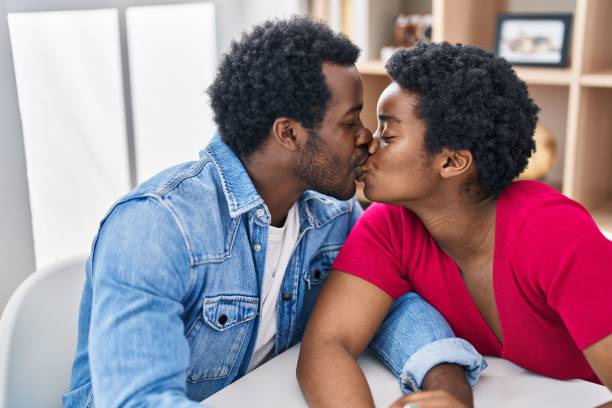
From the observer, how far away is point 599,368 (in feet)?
A: 3.43

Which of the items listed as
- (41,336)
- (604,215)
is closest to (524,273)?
(41,336)

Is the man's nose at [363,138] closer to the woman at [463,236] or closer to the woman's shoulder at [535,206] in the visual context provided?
the woman at [463,236]

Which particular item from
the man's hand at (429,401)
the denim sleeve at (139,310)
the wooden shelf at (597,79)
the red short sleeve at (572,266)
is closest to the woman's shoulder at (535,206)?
the red short sleeve at (572,266)

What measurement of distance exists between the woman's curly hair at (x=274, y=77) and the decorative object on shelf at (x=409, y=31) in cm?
115

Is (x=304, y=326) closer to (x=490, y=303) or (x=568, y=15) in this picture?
(x=490, y=303)

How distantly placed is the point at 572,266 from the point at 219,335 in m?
0.59

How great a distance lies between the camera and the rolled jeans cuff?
114 cm

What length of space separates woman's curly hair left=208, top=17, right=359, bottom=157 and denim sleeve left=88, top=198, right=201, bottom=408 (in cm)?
25

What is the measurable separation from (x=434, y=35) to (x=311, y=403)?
4.58 feet

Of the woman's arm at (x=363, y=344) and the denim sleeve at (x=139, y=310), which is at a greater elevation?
the denim sleeve at (x=139, y=310)

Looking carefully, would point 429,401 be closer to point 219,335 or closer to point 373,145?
point 219,335

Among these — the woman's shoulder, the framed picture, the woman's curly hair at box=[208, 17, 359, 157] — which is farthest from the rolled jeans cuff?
the framed picture

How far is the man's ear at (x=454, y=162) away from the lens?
1250 mm

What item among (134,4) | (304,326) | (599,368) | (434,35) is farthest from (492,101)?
(134,4)
